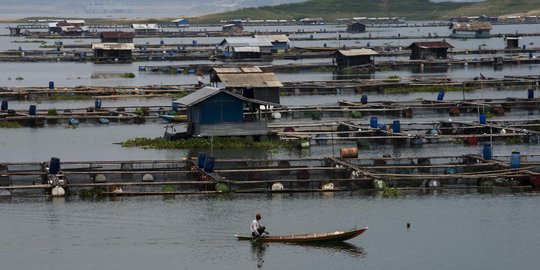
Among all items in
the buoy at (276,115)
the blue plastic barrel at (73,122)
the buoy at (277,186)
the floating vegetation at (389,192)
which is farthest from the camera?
the buoy at (276,115)

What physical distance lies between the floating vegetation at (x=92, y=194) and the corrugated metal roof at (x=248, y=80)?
47.5 ft

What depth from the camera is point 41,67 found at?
117 metres

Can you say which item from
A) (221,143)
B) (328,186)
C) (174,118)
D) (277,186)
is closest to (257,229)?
(277,186)

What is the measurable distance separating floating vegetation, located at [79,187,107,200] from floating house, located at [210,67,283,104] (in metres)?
14.5

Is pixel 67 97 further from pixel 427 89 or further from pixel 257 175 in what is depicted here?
pixel 257 175

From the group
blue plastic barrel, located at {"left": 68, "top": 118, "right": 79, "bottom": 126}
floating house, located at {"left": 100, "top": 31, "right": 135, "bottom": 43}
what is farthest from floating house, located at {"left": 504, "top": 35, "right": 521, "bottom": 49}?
blue plastic barrel, located at {"left": 68, "top": 118, "right": 79, "bottom": 126}

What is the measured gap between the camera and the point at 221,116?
52031 millimetres

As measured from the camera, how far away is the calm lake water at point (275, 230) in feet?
108

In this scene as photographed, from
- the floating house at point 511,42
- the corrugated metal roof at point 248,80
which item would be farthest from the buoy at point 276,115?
the floating house at point 511,42

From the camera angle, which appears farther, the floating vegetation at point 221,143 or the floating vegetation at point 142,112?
the floating vegetation at point 142,112

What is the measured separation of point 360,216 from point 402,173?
5228 millimetres

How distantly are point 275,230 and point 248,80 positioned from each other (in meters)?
19.4

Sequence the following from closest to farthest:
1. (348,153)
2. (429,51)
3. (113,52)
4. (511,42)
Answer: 1. (348,153)
2. (429,51)
3. (113,52)
4. (511,42)

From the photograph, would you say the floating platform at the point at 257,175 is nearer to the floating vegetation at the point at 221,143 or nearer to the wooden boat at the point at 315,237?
the wooden boat at the point at 315,237
